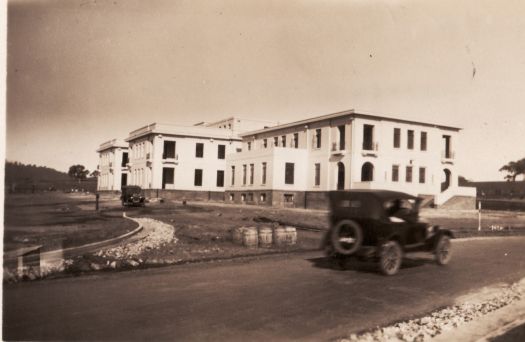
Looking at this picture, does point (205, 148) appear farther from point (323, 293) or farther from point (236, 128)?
point (323, 293)

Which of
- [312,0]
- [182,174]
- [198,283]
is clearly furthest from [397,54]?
[182,174]

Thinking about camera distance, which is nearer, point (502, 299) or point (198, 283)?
point (502, 299)

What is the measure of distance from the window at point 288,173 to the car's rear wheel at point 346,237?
103 feet

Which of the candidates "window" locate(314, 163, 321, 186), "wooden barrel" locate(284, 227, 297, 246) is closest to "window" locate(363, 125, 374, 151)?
"window" locate(314, 163, 321, 186)

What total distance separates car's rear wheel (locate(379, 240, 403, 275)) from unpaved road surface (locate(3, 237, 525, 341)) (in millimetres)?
227

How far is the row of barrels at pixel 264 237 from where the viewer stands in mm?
13297

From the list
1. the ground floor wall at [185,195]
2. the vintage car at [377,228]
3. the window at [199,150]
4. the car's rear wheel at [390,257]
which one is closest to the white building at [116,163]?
the window at [199,150]

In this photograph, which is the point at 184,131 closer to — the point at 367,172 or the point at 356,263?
the point at 367,172

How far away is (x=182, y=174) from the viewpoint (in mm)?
50250

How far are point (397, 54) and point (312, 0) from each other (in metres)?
3.12

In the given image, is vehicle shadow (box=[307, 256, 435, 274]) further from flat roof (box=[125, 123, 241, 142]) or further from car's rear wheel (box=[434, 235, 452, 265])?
flat roof (box=[125, 123, 241, 142])

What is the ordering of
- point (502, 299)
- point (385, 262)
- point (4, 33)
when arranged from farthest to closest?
point (385, 262) → point (502, 299) → point (4, 33)

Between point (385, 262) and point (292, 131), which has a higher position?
point (292, 131)

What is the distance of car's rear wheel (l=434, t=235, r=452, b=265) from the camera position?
33.7 ft
